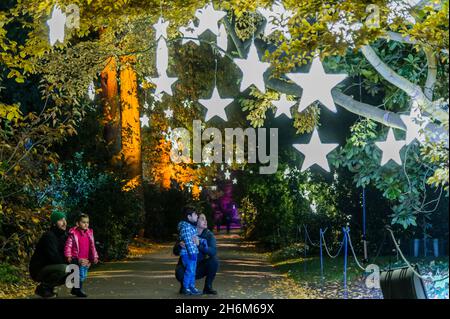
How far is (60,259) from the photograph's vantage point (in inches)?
460

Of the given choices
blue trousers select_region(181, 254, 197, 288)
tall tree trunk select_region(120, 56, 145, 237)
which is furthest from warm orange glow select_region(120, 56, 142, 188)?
blue trousers select_region(181, 254, 197, 288)

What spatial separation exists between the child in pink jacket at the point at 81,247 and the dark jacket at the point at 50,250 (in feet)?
0.42

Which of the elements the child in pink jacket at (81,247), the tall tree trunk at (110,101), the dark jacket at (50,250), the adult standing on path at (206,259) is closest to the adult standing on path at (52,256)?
the dark jacket at (50,250)

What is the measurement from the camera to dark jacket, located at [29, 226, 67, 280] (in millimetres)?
11547

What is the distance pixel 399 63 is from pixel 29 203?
292 inches

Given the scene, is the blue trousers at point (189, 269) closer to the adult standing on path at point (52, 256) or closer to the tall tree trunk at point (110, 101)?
the adult standing on path at point (52, 256)

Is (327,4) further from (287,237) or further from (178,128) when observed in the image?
(178,128)

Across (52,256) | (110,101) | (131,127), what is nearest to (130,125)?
(131,127)

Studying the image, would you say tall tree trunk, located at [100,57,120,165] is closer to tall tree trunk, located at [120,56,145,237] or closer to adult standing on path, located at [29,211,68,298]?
tall tree trunk, located at [120,56,145,237]

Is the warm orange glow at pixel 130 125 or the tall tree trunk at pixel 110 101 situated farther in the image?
the warm orange glow at pixel 130 125

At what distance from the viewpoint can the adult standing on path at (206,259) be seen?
12.2m

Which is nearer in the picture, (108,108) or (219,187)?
(108,108)

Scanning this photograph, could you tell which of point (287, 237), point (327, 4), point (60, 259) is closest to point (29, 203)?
point (60, 259)

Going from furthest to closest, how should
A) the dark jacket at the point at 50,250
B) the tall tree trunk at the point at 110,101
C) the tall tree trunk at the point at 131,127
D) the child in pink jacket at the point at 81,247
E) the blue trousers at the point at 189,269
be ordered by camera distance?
the tall tree trunk at the point at 131,127 < the tall tree trunk at the point at 110,101 < the blue trousers at the point at 189,269 < the child in pink jacket at the point at 81,247 < the dark jacket at the point at 50,250
